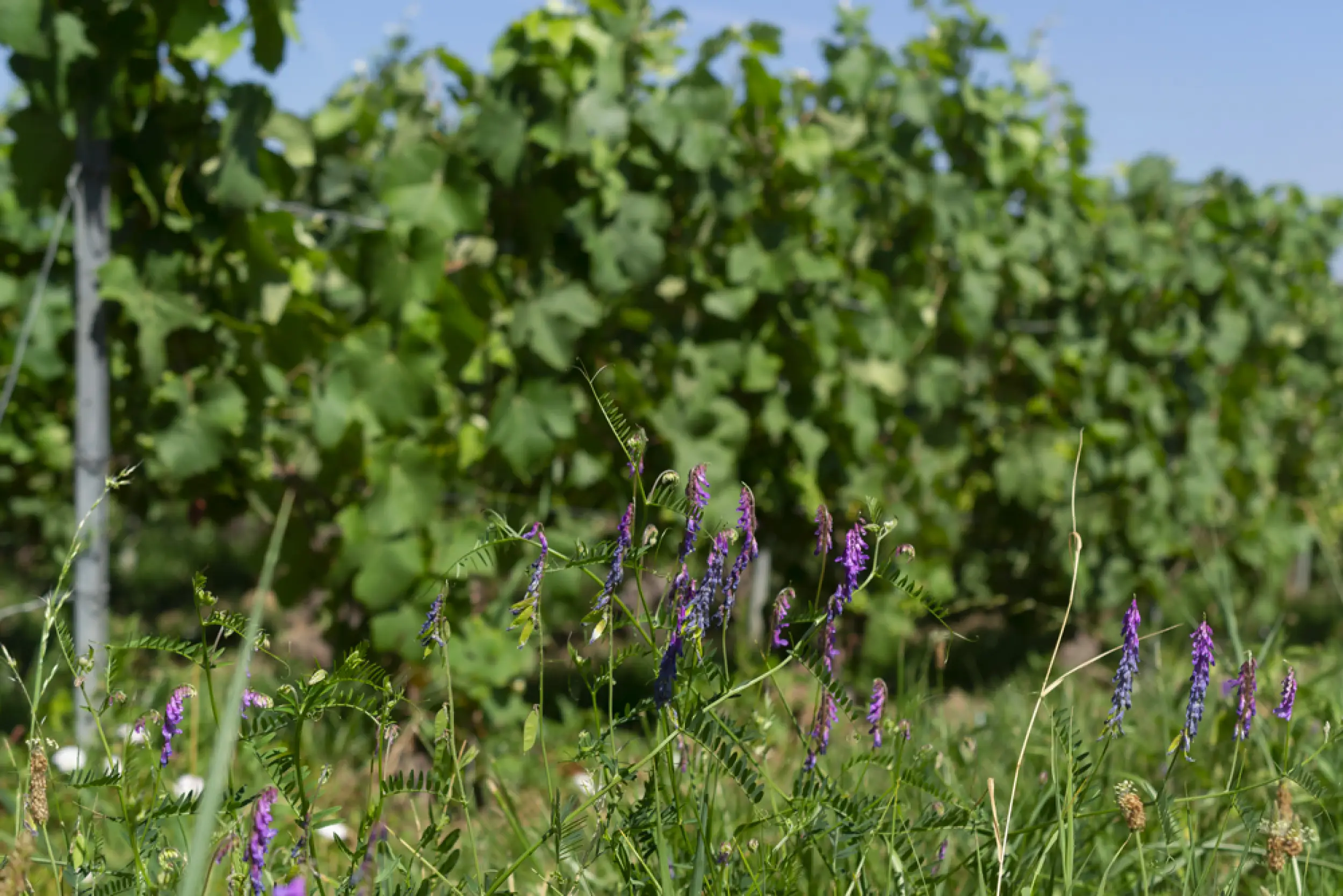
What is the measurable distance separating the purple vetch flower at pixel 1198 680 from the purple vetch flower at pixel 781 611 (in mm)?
387

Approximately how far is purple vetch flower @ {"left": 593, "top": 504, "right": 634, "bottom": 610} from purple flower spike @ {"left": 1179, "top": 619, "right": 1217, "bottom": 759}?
0.55 meters

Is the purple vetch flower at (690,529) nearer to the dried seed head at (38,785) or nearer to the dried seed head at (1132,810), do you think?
the dried seed head at (1132,810)

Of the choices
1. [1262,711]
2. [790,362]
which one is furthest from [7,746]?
[790,362]

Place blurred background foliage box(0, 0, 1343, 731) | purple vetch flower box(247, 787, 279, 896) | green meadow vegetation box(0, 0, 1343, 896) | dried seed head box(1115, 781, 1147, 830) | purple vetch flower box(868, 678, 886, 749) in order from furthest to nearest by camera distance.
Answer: blurred background foliage box(0, 0, 1343, 731)
purple vetch flower box(868, 678, 886, 749)
green meadow vegetation box(0, 0, 1343, 896)
dried seed head box(1115, 781, 1147, 830)
purple vetch flower box(247, 787, 279, 896)

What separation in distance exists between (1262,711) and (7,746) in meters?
Result: 1.87

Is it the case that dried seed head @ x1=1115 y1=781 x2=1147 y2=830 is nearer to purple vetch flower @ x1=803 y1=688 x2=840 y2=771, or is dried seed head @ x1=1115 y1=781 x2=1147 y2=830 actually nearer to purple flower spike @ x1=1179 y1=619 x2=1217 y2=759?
purple flower spike @ x1=1179 y1=619 x2=1217 y2=759

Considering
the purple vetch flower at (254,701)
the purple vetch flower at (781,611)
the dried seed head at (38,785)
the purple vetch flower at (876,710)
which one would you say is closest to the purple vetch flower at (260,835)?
the purple vetch flower at (254,701)

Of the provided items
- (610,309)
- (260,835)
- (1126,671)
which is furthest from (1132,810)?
(610,309)

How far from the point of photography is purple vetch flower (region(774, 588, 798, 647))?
1.13 m

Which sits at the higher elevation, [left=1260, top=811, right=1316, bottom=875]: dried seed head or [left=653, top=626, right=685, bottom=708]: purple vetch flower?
[left=653, top=626, right=685, bottom=708]: purple vetch flower

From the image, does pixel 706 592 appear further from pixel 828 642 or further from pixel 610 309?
pixel 610 309

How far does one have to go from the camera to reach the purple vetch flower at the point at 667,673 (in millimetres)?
1066

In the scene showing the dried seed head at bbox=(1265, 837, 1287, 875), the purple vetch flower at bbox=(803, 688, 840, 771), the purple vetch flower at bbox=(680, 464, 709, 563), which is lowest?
the dried seed head at bbox=(1265, 837, 1287, 875)

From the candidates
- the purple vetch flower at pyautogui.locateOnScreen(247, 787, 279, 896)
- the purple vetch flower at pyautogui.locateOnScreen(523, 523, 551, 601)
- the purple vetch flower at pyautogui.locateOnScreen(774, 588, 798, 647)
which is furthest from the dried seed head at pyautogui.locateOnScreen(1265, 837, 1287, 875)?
the purple vetch flower at pyautogui.locateOnScreen(247, 787, 279, 896)
